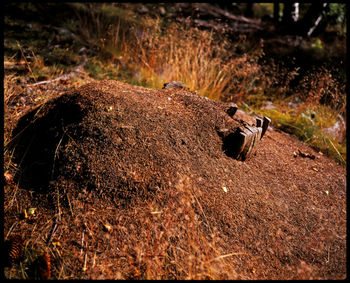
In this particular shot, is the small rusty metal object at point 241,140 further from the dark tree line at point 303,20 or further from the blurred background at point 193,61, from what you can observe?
the dark tree line at point 303,20

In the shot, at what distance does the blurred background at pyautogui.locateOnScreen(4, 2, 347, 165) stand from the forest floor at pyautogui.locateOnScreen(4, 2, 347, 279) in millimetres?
804

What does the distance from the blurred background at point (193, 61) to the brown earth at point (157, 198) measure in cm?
90

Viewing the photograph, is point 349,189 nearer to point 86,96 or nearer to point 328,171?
point 328,171

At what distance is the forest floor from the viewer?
1.38 m

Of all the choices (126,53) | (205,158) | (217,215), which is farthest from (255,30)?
(217,215)

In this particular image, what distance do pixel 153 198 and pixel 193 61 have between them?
3049 millimetres

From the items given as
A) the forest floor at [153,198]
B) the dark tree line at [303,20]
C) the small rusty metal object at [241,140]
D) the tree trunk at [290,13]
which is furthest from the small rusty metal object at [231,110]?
the tree trunk at [290,13]

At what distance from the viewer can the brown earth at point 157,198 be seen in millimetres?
1396

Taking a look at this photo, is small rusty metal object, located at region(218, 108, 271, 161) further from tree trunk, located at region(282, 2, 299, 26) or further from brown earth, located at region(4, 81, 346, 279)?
tree trunk, located at region(282, 2, 299, 26)

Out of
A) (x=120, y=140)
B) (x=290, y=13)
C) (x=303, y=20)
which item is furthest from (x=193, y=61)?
(x=290, y=13)

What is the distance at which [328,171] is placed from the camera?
8.16 feet

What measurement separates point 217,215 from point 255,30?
6.40m

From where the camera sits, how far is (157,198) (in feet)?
5.17

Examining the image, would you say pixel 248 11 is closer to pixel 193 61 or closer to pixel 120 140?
pixel 193 61
